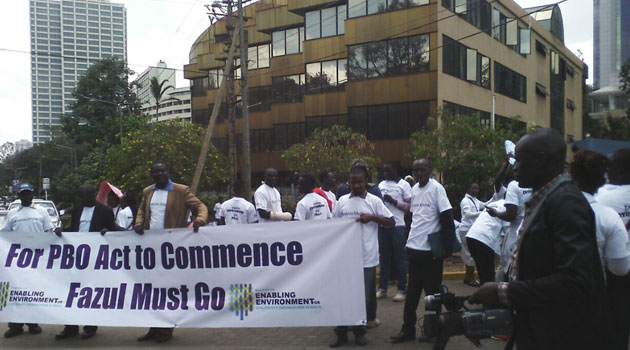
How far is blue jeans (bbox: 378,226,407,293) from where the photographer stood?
27.9 feet

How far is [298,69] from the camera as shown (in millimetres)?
38812

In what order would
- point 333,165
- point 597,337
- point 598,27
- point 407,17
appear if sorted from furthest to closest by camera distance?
1. point 598,27
2. point 407,17
3. point 333,165
4. point 597,337

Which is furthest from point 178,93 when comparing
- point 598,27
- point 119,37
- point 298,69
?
point 598,27

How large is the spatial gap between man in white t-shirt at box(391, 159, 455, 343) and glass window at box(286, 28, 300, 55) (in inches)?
1330

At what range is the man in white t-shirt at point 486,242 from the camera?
22.4 feet

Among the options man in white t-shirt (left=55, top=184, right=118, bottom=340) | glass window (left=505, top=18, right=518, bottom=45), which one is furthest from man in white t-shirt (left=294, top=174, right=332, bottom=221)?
glass window (left=505, top=18, right=518, bottom=45)

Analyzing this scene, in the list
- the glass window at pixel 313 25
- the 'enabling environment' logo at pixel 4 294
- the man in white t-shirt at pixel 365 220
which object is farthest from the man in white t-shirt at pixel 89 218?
the glass window at pixel 313 25

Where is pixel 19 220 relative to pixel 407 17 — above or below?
below

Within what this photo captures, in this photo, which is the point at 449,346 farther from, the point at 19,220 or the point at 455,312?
the point at 19,220

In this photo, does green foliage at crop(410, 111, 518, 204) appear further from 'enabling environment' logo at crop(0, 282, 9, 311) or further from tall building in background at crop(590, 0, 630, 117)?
tall building in background at crop(590, 0, 630, 117)

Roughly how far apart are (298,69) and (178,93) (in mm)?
95482

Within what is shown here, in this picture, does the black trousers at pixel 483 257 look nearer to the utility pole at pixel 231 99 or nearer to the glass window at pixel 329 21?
the utility pole at pixel 231 99

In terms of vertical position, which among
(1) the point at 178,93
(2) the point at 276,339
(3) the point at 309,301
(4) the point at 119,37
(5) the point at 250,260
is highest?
(4) the point at 119,37

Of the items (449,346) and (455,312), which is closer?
(455,312)
